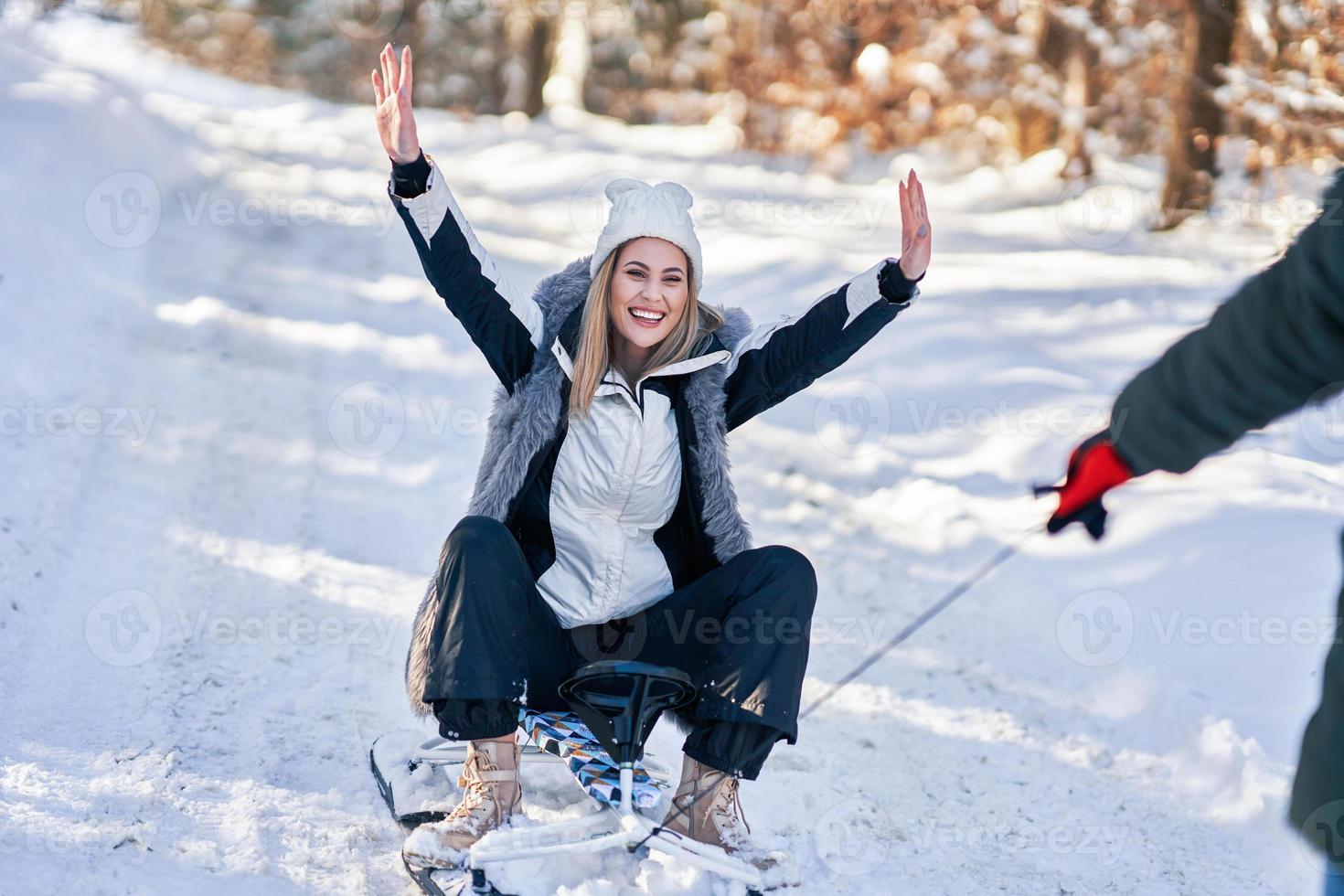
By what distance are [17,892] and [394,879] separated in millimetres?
757

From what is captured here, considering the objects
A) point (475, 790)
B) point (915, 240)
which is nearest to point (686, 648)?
point (475, 790)

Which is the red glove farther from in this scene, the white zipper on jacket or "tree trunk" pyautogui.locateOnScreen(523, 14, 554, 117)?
"tree trunk" pyautogui.locateOnScreen(523, 14, 554, 117)

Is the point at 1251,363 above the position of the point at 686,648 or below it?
above

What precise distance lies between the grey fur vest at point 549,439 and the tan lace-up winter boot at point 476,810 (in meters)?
0.20

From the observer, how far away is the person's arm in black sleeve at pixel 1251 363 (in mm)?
1561

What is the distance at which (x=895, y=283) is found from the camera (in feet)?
9.94

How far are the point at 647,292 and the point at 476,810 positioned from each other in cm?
130

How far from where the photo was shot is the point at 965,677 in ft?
13.7

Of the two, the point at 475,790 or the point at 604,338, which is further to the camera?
the point at 604,338

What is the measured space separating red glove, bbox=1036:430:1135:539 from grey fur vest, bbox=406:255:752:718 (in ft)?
3.32

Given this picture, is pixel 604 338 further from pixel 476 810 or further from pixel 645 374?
pixel 476 810

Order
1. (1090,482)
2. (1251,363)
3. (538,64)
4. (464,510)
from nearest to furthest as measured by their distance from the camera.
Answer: (1251,363) → (1090,482) → (464,510) → (538,64)

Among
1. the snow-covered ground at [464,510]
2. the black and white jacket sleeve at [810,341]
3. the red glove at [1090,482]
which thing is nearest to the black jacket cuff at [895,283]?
the black and white jacket sleeve at [810,341]

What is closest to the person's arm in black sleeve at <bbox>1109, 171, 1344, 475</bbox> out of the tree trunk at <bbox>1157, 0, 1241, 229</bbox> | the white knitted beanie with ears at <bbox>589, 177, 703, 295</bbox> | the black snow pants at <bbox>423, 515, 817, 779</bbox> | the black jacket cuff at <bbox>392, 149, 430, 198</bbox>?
the black snow pants at <bbox>423, 515, 817, 779</bbox>
